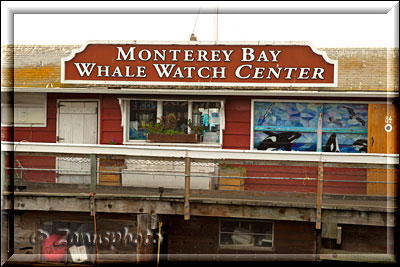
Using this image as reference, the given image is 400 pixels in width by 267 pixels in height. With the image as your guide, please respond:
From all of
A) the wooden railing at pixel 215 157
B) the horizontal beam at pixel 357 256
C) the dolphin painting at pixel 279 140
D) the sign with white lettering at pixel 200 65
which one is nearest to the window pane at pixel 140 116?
the sign with white lettering at pixel 200 65

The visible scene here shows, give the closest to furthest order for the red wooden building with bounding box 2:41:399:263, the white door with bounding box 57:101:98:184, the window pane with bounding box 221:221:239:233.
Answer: the red wooden building with bounding box 2:41:399:263 < the window pane with bounding box 221:221:239:233 < the white door with bounding box 57:101:98:184

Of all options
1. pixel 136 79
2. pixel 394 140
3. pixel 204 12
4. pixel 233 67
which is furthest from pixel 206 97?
pixel 394 140

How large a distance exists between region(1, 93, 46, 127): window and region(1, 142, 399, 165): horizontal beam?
2.73 meters

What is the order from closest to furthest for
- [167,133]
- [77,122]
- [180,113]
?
[167,133]
[180,113]
[77,122]

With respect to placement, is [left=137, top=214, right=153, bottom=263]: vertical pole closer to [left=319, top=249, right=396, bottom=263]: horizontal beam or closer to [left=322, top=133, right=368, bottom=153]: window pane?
[left=319, top=249, right=396, bottom=263]: horizontal beam

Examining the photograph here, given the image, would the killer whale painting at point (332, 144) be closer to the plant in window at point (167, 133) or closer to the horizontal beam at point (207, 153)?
the horizontal beam at point (207, 153)

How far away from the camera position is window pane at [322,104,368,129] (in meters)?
10.6

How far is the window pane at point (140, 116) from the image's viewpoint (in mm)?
11242

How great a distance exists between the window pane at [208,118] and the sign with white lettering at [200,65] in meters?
0.67

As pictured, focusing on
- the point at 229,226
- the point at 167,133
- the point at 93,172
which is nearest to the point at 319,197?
the point at 229,226

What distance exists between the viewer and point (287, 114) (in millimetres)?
10891

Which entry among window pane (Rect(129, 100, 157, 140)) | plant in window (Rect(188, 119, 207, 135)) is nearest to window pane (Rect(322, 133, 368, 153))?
plant in window (Rect(188, 119, 207, 135))

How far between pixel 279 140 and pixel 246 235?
9.38 feet

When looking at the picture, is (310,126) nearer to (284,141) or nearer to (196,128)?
(284,141)
